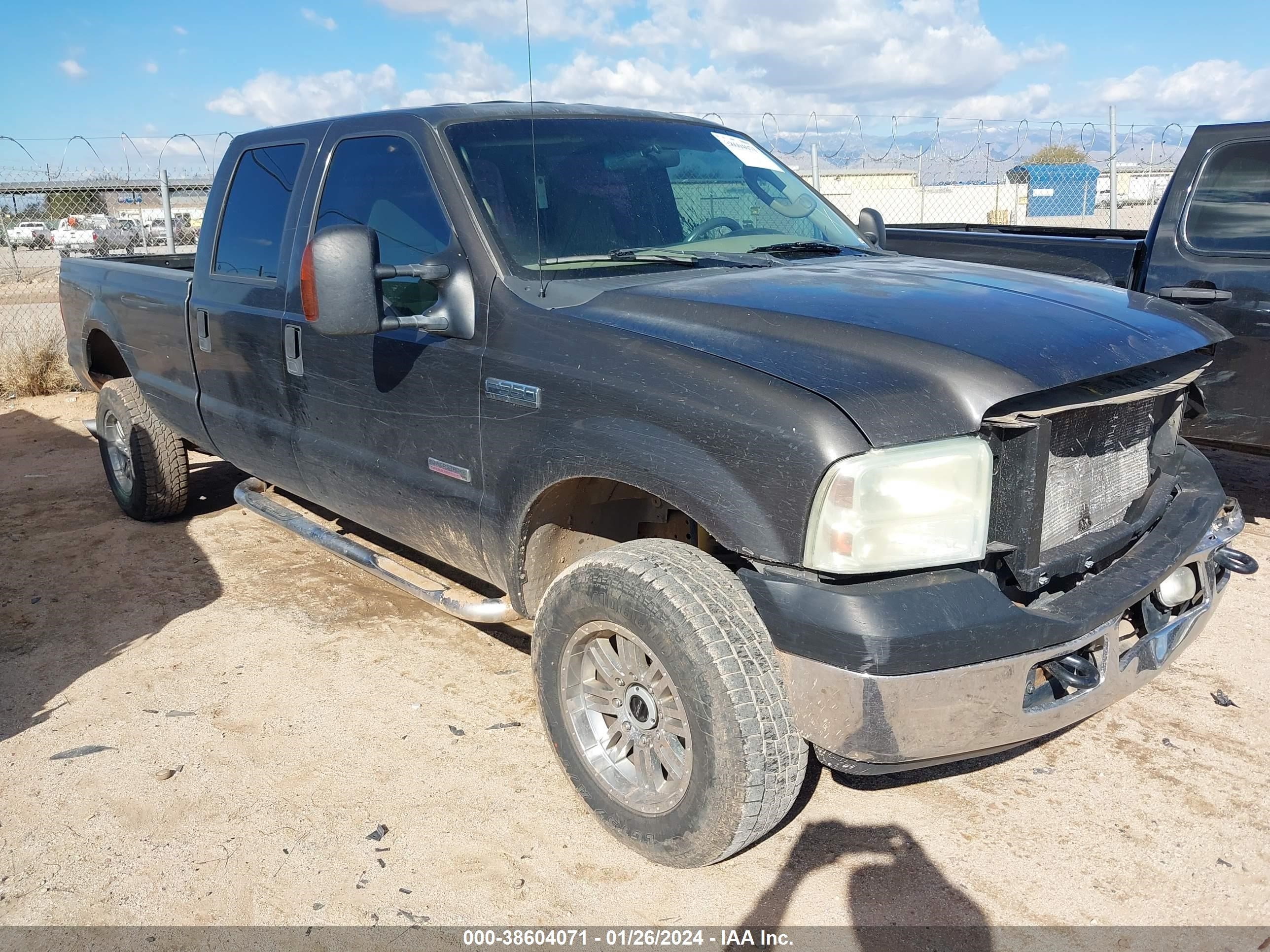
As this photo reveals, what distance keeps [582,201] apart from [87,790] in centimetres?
240

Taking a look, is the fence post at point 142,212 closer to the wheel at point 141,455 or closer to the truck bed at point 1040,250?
the wheel at point 141,455

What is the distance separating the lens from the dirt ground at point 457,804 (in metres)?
2.61

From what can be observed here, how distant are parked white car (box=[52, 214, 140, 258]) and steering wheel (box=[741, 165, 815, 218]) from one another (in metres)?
12.2

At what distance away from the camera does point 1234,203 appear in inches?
198

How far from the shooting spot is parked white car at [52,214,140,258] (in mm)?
16578

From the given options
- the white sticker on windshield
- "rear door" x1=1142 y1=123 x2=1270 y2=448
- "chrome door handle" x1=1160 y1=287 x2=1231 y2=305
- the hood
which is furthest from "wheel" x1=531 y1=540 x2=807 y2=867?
"chrome door handle" x1=1160 y1=287 x2=1231 y2=305

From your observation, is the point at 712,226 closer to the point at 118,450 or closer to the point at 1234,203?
the point at 1234,203

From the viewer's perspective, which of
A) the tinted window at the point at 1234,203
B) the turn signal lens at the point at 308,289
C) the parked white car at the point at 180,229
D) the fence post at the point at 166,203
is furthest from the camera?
the parked white car at the point at 180,229

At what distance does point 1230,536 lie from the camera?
9.65 ft

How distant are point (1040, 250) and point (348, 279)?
4.13m

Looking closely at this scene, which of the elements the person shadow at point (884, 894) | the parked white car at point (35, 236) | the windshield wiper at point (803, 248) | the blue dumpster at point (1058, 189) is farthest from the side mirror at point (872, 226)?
the parked white car at point (35, 236)

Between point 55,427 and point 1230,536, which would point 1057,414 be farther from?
point 55,427

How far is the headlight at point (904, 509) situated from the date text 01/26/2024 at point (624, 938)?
3.12 ft

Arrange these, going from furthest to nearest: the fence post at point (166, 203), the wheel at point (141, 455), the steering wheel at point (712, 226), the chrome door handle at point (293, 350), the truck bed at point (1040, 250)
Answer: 1. the fence post at point (166, 203)
2. the wheel at point (141, 455)
3. the truck bed at point (1040, 250)
4. the chrome door handle at point (293, 350)
5. the steering wheel at point (712, 226)
